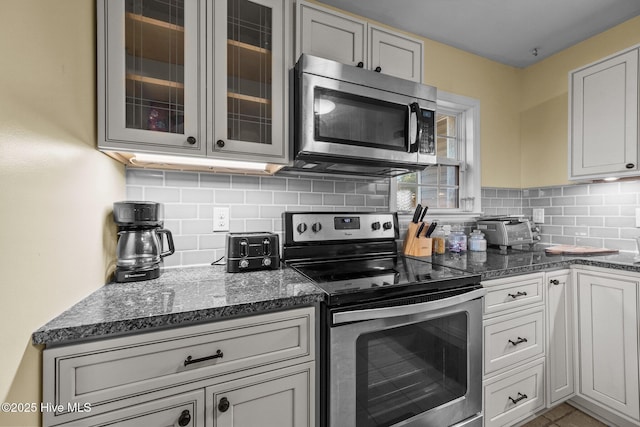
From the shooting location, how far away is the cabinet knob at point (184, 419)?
0.82 metres

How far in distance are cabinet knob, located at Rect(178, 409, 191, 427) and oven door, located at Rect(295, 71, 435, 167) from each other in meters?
1.07

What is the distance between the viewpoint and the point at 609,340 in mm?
1608

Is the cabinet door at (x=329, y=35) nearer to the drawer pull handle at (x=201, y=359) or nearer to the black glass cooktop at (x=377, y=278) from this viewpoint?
the black glass cooktop at (x=377, y=278)

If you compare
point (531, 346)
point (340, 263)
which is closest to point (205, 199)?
point (340, 263)

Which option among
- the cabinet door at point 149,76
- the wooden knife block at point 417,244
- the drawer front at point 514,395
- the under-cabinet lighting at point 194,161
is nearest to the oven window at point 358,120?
the under-cabinet lighting at point 194,161

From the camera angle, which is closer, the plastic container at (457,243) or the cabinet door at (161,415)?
the cabinet door at (161,415)

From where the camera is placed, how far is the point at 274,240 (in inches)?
56.2

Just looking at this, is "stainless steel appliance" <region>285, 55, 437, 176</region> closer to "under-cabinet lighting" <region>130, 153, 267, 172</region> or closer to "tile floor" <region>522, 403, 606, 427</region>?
"under-cabinet lighting" <region>130, 153, 267, 172</region>

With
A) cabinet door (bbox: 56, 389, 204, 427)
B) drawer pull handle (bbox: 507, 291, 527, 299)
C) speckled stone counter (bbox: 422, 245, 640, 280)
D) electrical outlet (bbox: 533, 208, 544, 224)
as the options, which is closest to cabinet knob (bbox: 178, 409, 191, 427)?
cabinet door (bbox: 56, 389, 204, 427)

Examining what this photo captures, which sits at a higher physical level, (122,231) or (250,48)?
(250,48)

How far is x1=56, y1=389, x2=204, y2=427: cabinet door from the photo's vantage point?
75cm

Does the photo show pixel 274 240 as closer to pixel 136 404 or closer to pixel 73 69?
pixel 136 404

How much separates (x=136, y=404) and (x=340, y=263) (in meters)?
1.11

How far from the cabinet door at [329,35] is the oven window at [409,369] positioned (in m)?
1.41
